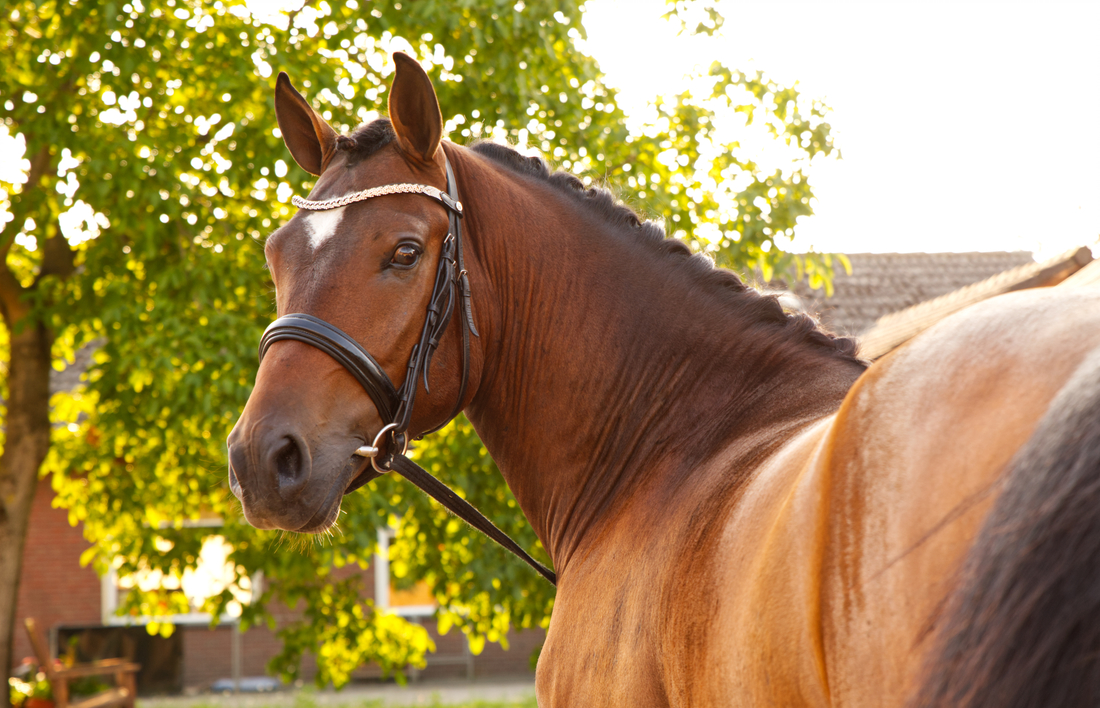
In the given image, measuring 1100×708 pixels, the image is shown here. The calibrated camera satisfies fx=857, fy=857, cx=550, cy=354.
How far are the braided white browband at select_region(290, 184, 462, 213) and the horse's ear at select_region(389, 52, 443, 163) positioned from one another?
0.11 meters

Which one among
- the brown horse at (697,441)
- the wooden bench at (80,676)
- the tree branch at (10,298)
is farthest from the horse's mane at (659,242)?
the wooden bench at (80,676)

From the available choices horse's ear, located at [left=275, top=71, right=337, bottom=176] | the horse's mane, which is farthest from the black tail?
horse's ear, located at [left=275, top=71, right=337, bottom=176]

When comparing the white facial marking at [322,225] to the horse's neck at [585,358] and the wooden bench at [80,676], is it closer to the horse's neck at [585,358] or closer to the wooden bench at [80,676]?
the horse's neck at [585,358]

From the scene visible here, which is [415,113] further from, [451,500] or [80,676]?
[80,676]

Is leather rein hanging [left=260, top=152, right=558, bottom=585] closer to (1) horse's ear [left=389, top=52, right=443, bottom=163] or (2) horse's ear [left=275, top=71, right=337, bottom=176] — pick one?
(1) horse's ear [left=389, top=52, right=443, bottom=163]

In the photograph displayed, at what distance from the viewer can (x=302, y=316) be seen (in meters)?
2.07

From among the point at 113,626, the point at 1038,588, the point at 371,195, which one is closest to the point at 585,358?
the point at 371,195

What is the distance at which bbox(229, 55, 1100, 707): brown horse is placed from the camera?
92 centimetres

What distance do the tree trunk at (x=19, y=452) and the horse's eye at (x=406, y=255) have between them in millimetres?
6400

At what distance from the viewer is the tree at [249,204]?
17.6 feet

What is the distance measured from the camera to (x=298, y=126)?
107 inches

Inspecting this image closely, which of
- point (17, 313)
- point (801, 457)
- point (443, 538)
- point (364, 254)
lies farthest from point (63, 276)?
point (801, 457)

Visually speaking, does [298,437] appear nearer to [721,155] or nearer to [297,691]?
[721,155]

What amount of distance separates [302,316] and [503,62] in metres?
3.77
